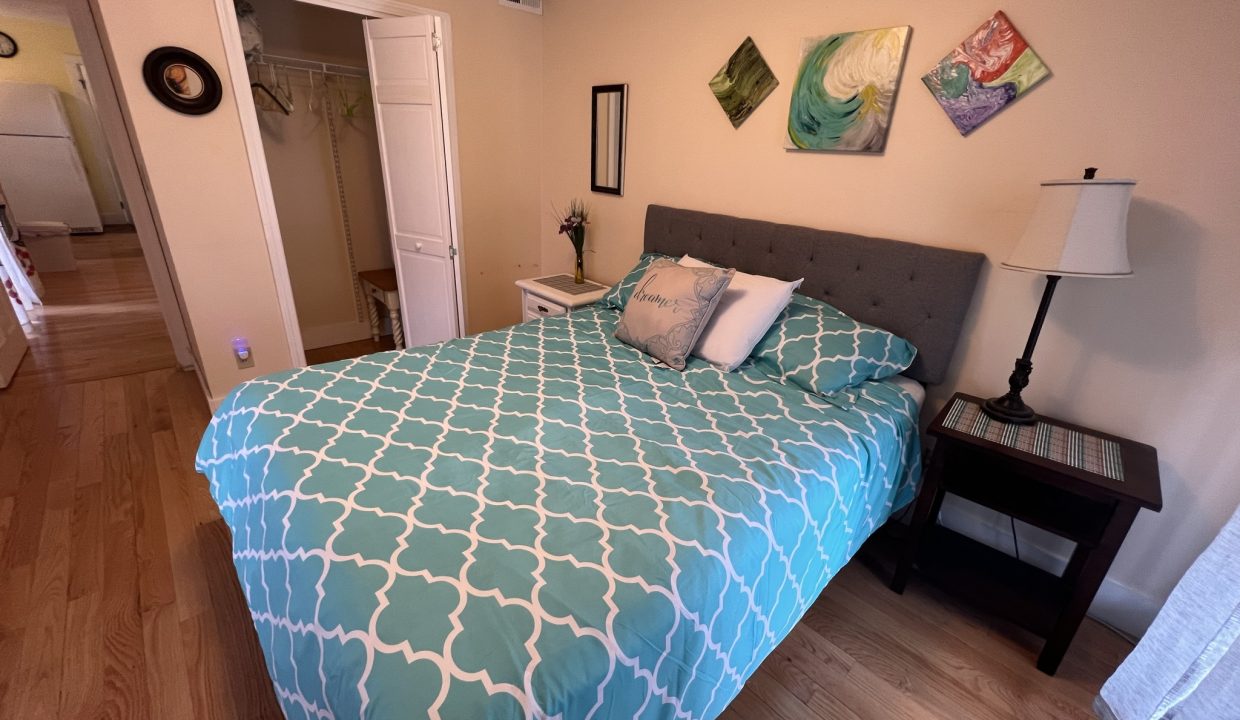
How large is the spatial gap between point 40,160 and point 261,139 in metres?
6.57

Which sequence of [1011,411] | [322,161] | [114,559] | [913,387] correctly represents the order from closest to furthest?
[1011,411] → [114,559] → [913,387] → [322,161]

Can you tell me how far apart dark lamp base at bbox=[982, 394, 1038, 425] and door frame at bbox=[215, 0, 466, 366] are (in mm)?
2641

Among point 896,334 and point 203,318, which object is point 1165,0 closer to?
point 896,334

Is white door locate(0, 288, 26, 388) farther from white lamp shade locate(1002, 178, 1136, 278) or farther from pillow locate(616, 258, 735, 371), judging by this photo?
white lamp shade locate(1002, 178, 1136, 278)

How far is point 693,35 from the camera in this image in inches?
95.3

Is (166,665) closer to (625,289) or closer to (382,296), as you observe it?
(625,289)

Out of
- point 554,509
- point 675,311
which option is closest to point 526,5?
point 675,311

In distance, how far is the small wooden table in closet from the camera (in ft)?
11.3

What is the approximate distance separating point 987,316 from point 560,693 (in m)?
1.92

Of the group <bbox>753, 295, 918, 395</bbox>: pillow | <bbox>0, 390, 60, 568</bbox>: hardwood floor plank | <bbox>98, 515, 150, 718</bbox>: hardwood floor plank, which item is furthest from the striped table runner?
<bbox>0, 390, 60, 568</bbox>: hardwood floor plank

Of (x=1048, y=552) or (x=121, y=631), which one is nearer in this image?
(x=121, y=631)

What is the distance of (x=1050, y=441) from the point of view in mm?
1562

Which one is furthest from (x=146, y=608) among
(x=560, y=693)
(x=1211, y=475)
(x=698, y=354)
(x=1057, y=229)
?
(x=1211, y=475)

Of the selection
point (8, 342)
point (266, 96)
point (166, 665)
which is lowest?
point (166, 665)
